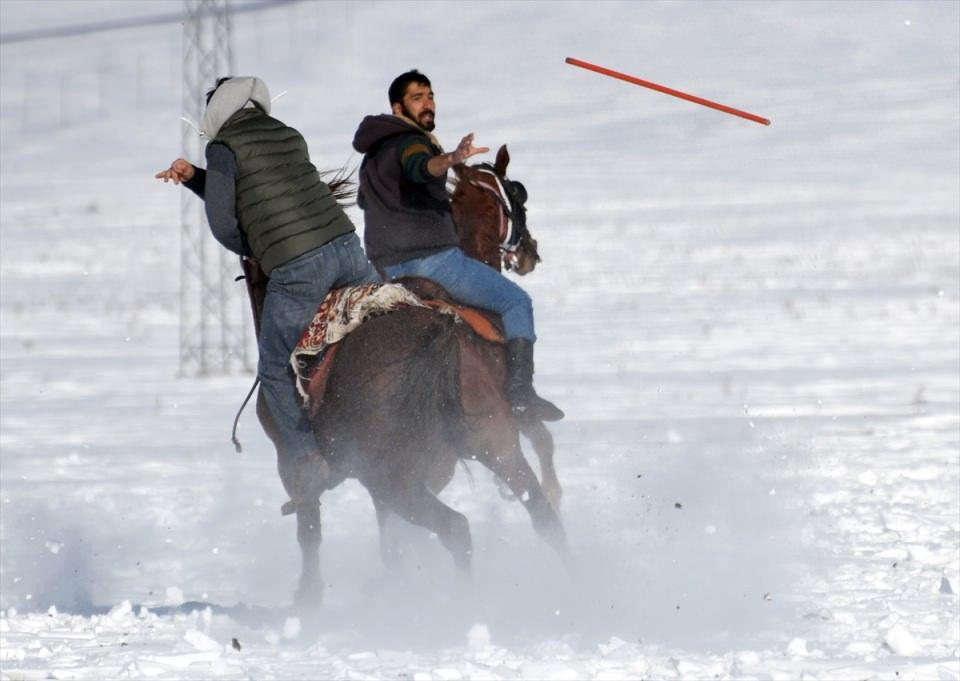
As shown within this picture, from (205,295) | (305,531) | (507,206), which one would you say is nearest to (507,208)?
(507,206)

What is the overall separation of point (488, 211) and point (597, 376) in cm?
653

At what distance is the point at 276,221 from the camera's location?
225 inches

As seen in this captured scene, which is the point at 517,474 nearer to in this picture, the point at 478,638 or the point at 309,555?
the point at 309,555

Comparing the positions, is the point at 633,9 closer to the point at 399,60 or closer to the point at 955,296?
the point at 399,60

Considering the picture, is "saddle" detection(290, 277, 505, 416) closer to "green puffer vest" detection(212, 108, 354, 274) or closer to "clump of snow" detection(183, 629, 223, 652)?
"green puffer vest" detection(212, 108, 354, 274)

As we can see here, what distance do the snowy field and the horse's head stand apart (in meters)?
1.28

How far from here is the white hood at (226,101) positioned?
5727 mm

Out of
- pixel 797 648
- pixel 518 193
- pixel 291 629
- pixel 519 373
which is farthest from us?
pixel 518 193

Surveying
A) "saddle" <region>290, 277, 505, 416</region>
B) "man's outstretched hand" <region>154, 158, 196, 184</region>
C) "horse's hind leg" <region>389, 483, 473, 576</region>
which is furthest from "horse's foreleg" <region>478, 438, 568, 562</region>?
"man's outstretched hand" <region>154, 158, 196, 184</region>

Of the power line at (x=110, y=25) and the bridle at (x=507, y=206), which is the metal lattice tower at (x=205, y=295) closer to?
the bridle at (x=507, y=206)

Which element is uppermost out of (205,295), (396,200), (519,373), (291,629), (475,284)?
(396,200)

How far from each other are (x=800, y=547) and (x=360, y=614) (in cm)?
208

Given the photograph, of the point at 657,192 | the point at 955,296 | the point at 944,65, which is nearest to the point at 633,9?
the point at 944,65

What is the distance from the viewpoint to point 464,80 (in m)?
31.6
